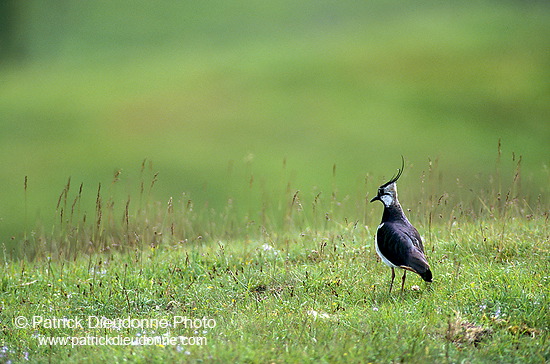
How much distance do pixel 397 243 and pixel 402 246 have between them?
0.23ft

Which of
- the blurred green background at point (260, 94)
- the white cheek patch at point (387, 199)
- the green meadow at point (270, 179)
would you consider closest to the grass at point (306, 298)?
the green meadow at point (270, 179)

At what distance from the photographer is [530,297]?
241 inches

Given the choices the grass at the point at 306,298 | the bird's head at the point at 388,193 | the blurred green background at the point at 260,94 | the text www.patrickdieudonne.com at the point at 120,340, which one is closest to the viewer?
the grass at the point at 306,298

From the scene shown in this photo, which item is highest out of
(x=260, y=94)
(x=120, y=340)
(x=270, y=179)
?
(x=260, y=94)

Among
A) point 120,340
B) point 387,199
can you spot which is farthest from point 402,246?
point 120,340

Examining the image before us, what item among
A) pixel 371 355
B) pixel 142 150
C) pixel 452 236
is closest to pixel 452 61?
pixel 142 150

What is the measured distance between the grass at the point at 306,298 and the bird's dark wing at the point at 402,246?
407 millimetres

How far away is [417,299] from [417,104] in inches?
584

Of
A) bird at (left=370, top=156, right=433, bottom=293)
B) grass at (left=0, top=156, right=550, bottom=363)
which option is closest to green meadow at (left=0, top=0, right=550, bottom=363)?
grass at (left=0, top=156, right=550, bottom=363)

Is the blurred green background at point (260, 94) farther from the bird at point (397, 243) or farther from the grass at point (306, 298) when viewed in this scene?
the bird at point (397, 243)

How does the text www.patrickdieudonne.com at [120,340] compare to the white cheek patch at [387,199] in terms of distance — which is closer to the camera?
the text www.patrickdieudonne.com at [120,340]

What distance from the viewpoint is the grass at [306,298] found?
5336mm

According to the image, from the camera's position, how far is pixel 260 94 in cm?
2128

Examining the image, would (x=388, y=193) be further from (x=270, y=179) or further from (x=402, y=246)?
(x=270, y=179)
